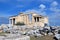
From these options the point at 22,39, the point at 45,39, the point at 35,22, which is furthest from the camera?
the point at 35,22

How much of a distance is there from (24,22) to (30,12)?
13.1 ft

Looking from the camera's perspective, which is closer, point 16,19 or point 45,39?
point 45,39

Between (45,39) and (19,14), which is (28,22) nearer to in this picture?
(19,14)

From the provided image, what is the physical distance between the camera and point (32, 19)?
51688mm

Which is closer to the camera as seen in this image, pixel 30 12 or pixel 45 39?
pixel 45 39

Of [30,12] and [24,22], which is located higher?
[30,12]

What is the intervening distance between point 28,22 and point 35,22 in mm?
2611

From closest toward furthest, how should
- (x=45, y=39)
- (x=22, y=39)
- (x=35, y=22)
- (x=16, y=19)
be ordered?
(x=22, y=39), (x=45, y=39), (x=35, y=22), (x=16, y=19)

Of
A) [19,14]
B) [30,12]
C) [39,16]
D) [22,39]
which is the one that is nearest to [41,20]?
[39,16]

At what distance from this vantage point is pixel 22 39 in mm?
6719

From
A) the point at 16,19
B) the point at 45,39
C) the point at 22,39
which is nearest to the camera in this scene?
the point at 22,39

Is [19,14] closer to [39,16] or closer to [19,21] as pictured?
[19,21]

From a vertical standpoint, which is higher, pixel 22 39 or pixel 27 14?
pixel 27 14

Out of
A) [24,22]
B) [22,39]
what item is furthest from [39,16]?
[22,39]
